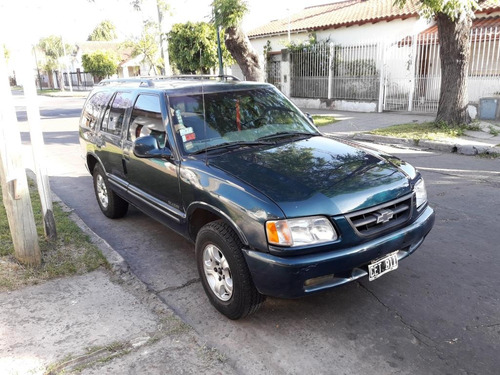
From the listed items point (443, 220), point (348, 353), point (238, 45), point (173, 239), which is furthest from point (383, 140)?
point (348, 353)

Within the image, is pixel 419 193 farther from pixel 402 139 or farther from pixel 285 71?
pixel 285 71

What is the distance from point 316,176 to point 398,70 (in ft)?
48.9

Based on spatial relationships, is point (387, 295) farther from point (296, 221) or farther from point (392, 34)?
point (392, 34)

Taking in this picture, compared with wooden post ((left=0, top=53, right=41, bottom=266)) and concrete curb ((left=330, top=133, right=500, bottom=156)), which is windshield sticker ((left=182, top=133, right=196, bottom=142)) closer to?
wooden post ((left=0, top=53, right=41, bottom=266))

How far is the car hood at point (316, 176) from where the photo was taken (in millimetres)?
2904

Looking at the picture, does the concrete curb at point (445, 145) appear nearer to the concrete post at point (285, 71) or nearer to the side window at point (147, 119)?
the side window at point (147, 119)

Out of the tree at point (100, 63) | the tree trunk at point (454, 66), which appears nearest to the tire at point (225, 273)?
the tree trunk at point (454, 66)

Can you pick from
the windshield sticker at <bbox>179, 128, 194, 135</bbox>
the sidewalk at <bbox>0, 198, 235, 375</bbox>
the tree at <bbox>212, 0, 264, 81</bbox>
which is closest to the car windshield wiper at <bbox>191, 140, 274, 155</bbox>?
the windshield sticker at <bbox>179, 128, 194, 135</bbox>

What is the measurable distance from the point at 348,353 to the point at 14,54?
13.0 feet

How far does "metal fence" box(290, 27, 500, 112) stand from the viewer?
14.8 meters

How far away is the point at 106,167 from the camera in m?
5.37

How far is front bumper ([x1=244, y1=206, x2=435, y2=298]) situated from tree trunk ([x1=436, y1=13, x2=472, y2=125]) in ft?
31.6

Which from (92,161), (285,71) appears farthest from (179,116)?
(285,71)

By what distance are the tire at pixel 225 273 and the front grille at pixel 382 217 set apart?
84 cm
